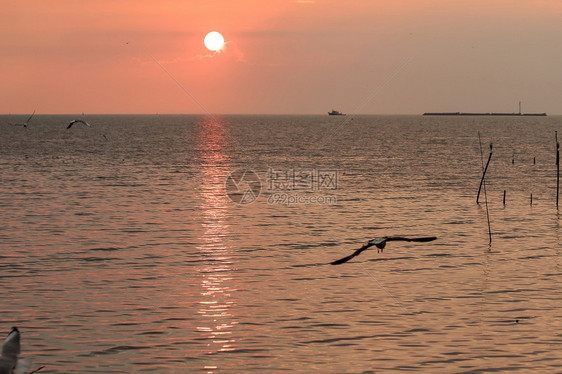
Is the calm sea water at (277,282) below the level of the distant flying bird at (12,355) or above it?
below

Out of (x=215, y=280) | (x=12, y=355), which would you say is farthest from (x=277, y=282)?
(x=12, y=355)

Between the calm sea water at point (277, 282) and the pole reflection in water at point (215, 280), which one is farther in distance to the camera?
the pole reflection in water at point (215, 280)

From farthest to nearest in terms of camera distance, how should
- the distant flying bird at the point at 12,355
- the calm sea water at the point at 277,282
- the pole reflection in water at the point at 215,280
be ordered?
1. the pole reflection in water at the point at 215,280
2. the calm sea water at the point at 277,282
3. the distant flying bird at the point at 12,355

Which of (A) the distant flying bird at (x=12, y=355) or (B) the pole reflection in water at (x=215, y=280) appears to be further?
(B) the pole reflection in water at (x=215, y=280)

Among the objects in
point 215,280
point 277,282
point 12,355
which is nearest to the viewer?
point 12,355

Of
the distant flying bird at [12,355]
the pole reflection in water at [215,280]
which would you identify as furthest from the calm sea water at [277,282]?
the distant flying bird at [12,355]

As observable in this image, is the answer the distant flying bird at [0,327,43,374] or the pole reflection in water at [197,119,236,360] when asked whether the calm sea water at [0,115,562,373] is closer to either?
the pole reflection in water at [197,119,236,360]

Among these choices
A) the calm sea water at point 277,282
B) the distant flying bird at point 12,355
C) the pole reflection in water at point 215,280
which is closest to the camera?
the distant flying bird at point 12,355

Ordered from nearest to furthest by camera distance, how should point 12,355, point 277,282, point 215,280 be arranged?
point 12,355 < point 277,282 < point 215,280

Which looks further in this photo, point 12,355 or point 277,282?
point 277,282

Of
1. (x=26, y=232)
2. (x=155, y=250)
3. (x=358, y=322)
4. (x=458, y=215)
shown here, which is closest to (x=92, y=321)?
(x=358, y=322)

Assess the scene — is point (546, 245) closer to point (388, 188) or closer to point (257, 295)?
point (257, 295)

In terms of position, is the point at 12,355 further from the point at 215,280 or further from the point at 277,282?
the point at 215,280

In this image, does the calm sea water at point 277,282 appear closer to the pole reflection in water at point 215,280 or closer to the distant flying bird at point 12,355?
the pole reflection in water at point 215,280
